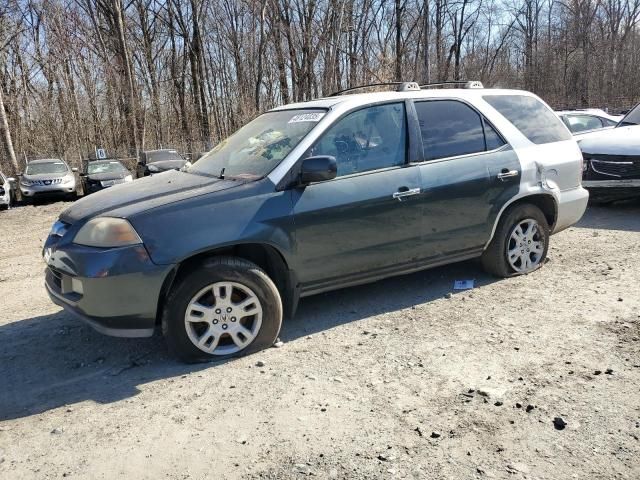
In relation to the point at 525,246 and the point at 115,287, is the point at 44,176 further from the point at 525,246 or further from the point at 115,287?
the point at 525,246

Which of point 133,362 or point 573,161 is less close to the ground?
point 573,161

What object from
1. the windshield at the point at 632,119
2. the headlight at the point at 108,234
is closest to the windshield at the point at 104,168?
the windshield at the point at 632,119

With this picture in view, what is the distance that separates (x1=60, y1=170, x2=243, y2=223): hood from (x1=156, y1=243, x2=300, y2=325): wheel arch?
452mm

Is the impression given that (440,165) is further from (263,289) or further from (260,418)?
(260,418)

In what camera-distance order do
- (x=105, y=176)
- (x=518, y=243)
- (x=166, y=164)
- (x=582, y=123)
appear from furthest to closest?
(x=166, y=164), (x=105, y=176), (x=582, y=123), (x=518, y=243)

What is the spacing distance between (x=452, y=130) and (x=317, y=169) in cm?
162

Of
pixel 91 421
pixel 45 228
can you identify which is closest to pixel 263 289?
pixel 91 421

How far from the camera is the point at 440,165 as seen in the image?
15.5 ft

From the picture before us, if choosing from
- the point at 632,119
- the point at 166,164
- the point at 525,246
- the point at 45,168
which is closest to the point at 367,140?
the point at 525,246

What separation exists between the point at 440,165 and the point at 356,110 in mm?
909

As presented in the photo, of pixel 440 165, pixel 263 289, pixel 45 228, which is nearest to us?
pixel 263 289

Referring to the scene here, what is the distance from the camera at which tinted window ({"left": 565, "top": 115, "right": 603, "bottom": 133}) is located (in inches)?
456

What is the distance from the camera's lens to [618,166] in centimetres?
819

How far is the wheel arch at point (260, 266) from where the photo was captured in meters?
3.80
